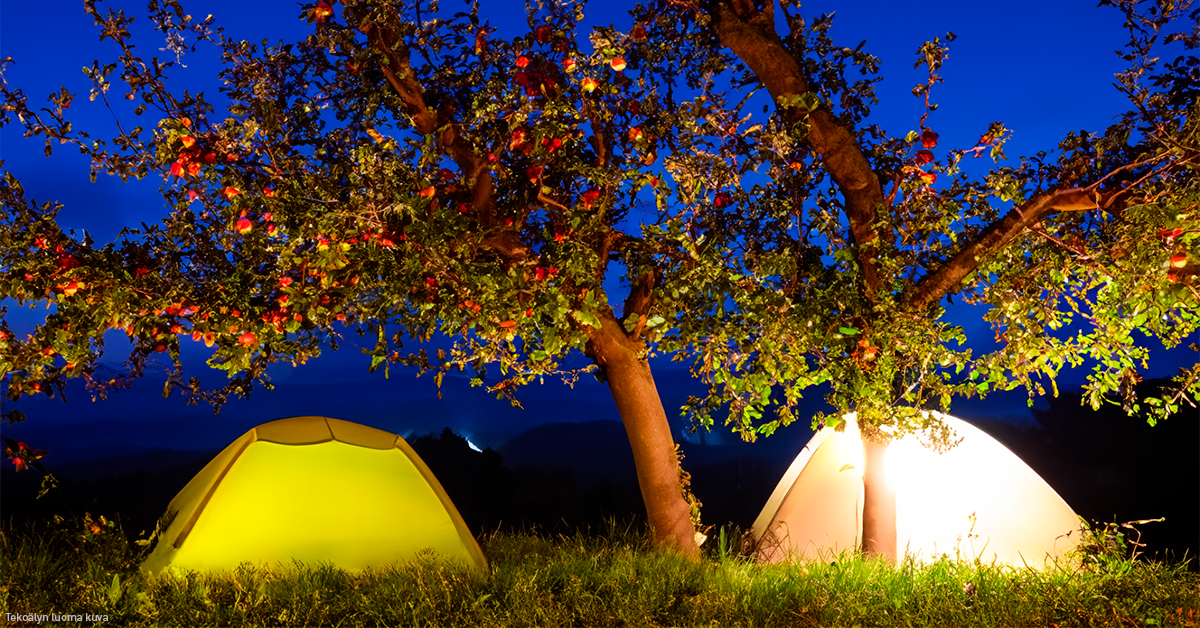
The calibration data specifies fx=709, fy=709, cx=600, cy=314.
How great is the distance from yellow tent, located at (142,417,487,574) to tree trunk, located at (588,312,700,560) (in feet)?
5.84

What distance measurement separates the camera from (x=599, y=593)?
18.0 feet

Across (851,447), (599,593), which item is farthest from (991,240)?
(599,593)

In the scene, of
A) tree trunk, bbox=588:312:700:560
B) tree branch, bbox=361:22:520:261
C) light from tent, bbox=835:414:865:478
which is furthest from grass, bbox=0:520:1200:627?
tree branch, bbox=361:22:520:261

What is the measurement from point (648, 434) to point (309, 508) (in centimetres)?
316

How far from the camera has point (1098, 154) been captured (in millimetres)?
5922

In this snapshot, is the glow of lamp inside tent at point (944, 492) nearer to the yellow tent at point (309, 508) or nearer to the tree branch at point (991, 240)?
the tree branch at point (991, 240)

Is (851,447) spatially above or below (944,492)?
above

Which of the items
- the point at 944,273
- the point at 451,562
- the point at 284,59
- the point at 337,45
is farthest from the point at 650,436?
the point at 284,59

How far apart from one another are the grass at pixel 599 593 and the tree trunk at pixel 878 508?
0.47 m

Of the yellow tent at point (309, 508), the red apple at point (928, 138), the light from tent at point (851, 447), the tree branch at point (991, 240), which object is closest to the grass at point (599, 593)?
the yellow tent at point (309, 508)

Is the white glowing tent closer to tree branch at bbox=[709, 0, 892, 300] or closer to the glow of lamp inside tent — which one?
the glow of lamp inside tent

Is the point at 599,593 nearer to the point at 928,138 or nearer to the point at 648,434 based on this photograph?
the point at 648,434

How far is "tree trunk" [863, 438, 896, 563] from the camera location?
697cm

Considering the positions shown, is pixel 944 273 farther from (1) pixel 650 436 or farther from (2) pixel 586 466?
(2) pixel 586 466
